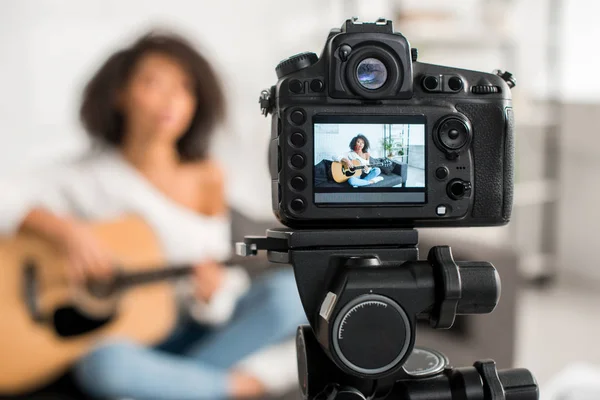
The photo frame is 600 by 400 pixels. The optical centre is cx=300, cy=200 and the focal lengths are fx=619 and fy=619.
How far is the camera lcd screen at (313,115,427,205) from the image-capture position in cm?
61

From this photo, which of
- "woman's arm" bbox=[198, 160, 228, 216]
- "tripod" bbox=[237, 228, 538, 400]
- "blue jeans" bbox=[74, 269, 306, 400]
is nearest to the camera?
"tripod" bbox=[237, 228, 538, 400]

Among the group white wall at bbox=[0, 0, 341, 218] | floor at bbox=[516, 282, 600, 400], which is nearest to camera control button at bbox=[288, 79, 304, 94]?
white wall at bbox=[0, 0, 341, 218]

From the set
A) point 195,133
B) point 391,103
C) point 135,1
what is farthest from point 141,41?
point 391,103

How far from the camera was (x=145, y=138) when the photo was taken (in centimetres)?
196

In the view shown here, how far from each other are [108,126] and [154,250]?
1.41ft

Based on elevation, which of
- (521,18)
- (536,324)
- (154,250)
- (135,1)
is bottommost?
(536,324)

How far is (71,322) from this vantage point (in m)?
1.79

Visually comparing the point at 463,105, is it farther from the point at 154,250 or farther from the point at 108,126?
the point at 108,126

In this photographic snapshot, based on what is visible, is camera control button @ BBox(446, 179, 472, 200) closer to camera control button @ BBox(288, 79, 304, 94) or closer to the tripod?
the tripod

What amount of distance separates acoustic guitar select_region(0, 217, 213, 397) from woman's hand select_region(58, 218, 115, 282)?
2 cm

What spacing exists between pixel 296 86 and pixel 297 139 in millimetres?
54

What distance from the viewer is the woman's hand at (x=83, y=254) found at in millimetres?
1802

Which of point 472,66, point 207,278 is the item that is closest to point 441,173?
point 207,278

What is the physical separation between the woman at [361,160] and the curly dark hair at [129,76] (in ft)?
4.73
